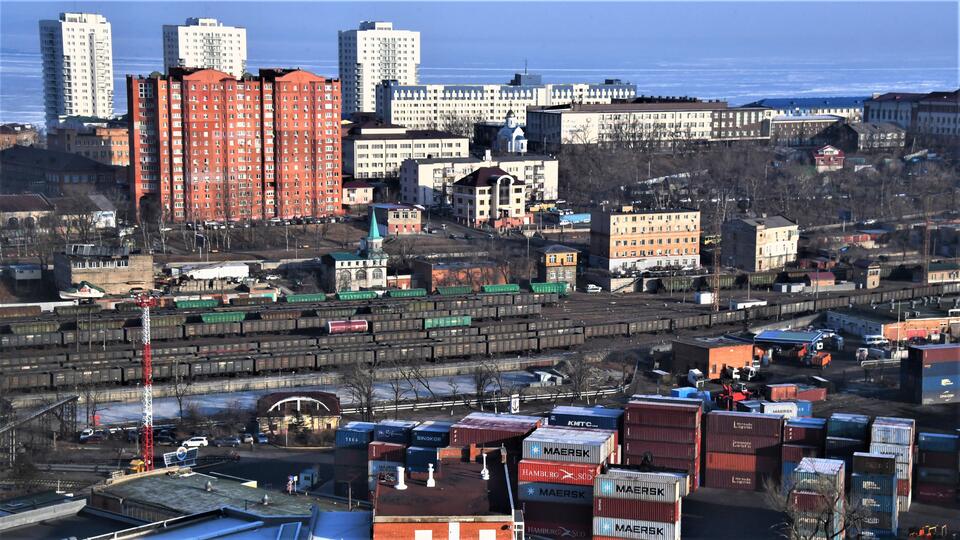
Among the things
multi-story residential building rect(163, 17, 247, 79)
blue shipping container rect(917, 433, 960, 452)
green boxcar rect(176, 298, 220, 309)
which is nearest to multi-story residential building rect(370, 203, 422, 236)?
green boxcar rect(176, 298, 220, 309)

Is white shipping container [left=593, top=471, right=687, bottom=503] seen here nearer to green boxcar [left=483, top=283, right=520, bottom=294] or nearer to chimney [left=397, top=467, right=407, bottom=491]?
chimney [left=397, top=467, right=407, bottom=491]

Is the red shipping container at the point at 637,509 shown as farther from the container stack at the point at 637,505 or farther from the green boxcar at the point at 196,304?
the green boxcar at the point at 196,304

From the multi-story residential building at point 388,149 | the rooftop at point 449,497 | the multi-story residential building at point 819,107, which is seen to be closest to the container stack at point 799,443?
the rooftop at point 449,497

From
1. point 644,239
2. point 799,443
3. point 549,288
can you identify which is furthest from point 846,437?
point 644,239

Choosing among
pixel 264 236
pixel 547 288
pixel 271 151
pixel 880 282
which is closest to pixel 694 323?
pixel 547 288

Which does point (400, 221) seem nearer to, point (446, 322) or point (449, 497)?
point (446, 322)
